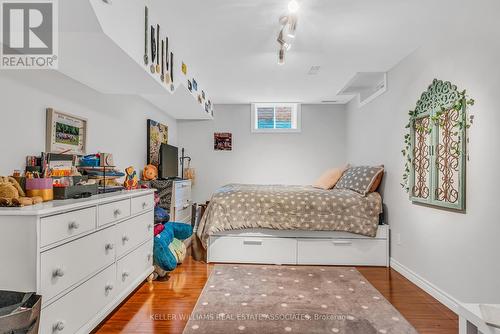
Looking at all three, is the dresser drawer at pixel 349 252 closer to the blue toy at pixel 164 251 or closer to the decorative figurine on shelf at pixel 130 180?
the blue toy at pixel 164 251

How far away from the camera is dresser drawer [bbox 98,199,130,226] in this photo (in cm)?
190

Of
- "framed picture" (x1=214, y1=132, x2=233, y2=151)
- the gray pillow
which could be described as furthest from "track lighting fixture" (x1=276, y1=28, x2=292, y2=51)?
"framed picture" (x1=214, y1=132, x2=233, y2=151)

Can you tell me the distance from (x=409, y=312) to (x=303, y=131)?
3.64 metres

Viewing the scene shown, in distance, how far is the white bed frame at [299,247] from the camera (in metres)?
3.26

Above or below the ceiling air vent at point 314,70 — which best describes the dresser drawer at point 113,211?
below

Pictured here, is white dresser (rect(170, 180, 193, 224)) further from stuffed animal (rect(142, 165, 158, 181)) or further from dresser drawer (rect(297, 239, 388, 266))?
dresser drawer (rect(297, 239, 388, 266))

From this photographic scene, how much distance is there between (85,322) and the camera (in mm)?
1722

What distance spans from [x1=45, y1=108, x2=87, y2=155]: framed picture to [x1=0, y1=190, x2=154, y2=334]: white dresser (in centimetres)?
62

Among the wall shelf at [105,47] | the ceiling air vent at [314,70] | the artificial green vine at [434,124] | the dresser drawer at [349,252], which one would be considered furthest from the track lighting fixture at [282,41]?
the dresser drawer at [349,252]

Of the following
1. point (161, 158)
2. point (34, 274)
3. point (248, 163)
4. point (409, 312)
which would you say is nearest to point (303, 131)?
point (248, 163)

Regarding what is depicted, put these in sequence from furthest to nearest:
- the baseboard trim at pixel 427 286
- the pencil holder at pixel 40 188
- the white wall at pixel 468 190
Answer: the baseboard trim at pixel 427 286 < the white wall at pixel 468 190 < the pencil holder at pixel 40 188

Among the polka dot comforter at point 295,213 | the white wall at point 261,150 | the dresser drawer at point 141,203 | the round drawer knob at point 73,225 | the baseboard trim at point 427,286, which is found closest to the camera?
the round drawer knob at point 73,225

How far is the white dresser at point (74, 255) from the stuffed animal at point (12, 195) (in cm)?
7

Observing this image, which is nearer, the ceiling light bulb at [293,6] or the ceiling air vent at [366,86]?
the ceiling light bulb at [293,6]
